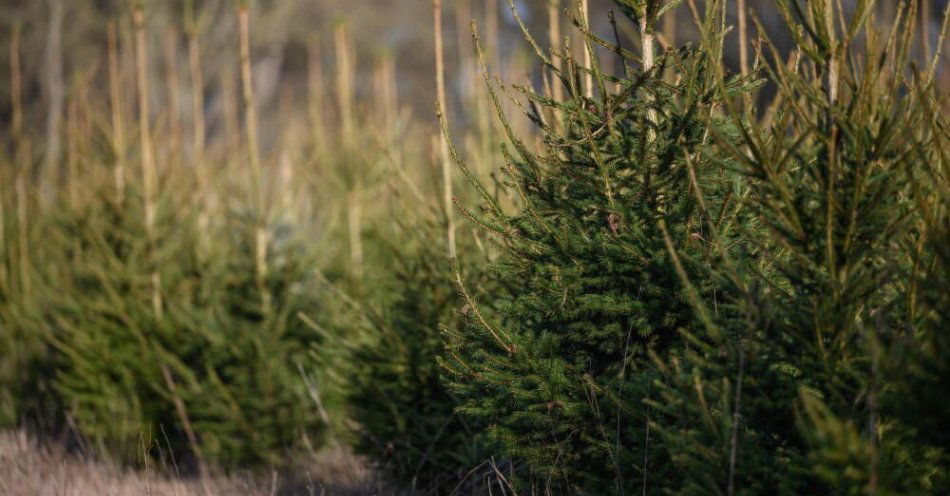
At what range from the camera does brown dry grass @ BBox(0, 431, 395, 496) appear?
3.65 metres

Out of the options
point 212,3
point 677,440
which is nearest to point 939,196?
point 677,440

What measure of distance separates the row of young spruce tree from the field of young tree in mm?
11

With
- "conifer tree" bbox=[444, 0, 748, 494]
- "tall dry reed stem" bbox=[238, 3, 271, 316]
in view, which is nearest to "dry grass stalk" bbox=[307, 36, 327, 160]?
"tall dry reed stem" bbox=[238, 3, 271, 316]

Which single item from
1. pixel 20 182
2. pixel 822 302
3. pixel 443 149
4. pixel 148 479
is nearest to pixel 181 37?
pixel 20 182

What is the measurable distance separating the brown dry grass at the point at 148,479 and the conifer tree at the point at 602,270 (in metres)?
1.15

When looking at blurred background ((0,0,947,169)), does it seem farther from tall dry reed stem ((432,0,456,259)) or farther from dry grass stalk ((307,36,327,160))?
tall dry reed stem ((432,0,456,259))

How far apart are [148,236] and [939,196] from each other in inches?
167

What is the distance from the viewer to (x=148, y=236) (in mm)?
4941

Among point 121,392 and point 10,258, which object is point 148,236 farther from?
point 10,258

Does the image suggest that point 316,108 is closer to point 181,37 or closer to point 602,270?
point 602,270

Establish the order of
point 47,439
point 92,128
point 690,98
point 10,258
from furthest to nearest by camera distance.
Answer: point 10,258 < point 92,128 < point 47,439 < point 690,98

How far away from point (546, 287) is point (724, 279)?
587mm

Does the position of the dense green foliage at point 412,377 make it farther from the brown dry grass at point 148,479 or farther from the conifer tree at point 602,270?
the conifer tree at point 602,270

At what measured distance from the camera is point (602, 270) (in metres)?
2.39
